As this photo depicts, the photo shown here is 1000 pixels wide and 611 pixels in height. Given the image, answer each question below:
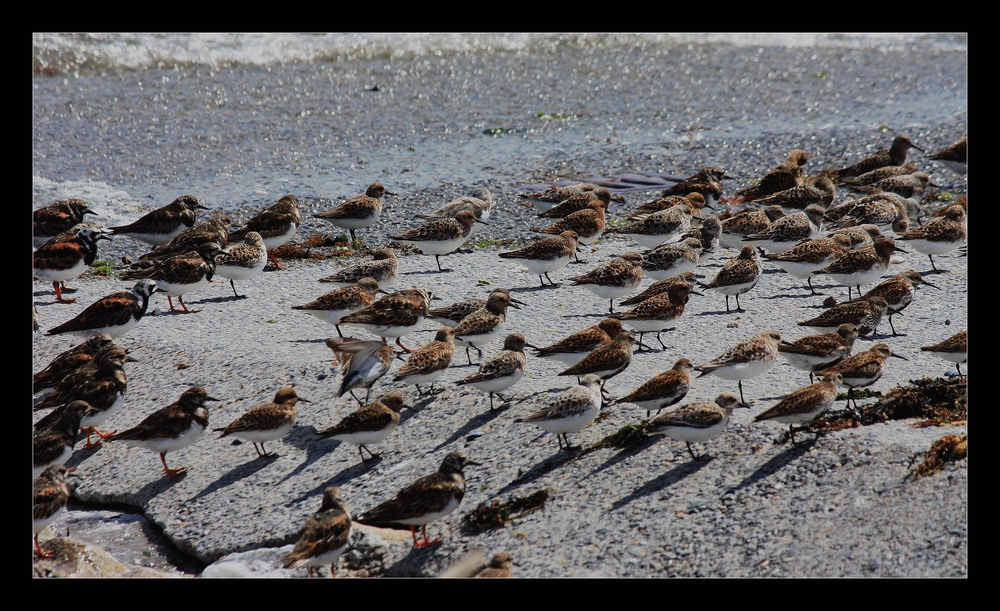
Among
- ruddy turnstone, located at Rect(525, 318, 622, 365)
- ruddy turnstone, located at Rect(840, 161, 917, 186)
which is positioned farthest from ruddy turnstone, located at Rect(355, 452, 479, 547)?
ruddy turnstone, located at Rect(840, 161, 917, 186)

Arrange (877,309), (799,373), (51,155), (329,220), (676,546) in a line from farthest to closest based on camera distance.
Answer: (51,155)
(329,220)
(877,309)
(799,373)
(676,546)

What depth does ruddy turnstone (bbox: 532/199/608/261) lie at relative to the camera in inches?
622

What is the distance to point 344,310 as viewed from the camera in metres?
12.4

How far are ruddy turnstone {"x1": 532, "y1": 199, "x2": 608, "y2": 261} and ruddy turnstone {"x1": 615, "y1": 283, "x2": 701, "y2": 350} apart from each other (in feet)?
12.7

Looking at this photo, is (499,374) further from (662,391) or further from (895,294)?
(895,294)

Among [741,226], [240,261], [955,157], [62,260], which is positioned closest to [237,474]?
[240,261]

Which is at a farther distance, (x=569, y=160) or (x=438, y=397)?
(x=569, y=160)

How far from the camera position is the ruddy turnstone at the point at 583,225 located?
1580cm

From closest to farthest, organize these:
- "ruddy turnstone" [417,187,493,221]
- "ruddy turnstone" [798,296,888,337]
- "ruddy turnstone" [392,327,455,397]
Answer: "ruddy turnstone" [392,327,455,397]
"ruddy turnstone" [798,296,888,337]
"ruddy turnstone" [417,187,493,221]

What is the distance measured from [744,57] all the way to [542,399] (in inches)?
1006

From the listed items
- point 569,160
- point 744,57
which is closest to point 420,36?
point 744,57

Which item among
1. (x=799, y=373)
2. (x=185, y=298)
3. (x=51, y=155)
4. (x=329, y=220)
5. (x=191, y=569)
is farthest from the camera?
(x=51, y=155)

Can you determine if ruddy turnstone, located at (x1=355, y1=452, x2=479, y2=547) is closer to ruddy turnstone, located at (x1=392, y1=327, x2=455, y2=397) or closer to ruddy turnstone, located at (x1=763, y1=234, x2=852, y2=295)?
ruddy turnstone, located at (x1=392, y1=327, x2=455, y2=397)

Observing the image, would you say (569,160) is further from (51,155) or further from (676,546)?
(676,546)
